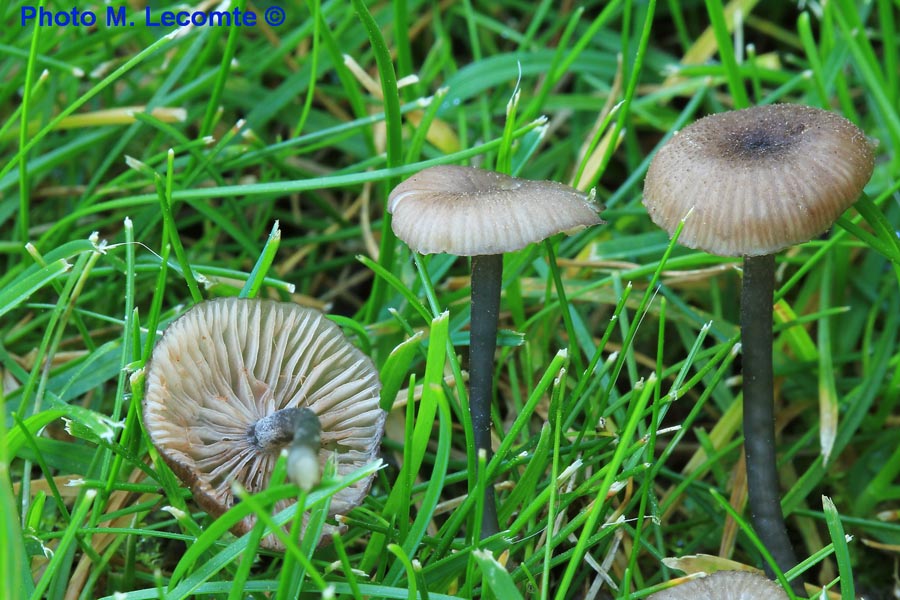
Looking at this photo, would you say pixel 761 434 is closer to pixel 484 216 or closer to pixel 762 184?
pixel 762 184

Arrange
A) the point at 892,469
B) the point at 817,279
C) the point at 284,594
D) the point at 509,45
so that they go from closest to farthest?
the point at 284,594
the point at 892,469
the point at 817,279
the point at 509,45

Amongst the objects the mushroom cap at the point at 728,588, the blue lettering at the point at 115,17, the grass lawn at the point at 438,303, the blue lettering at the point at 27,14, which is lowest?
the mushroom cap at the point at 728,588

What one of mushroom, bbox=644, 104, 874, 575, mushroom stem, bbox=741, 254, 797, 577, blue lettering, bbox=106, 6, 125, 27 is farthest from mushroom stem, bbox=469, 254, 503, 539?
blue lettering, bbox=106, 6, 125, 27

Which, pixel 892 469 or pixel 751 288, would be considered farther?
pixel 892 469

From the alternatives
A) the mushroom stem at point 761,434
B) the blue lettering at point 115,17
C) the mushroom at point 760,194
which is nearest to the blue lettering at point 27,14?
the blue lettering at point 115,17

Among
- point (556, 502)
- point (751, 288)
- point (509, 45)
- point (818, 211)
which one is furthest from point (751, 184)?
point (509, 45)

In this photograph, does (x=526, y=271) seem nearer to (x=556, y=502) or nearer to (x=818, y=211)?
(x=556, y=502)

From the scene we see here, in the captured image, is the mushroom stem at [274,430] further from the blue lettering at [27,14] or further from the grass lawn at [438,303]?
the blue lettering at [27,14]

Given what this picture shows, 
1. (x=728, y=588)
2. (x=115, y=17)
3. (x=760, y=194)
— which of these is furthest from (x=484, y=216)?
(x=115, y=17)
